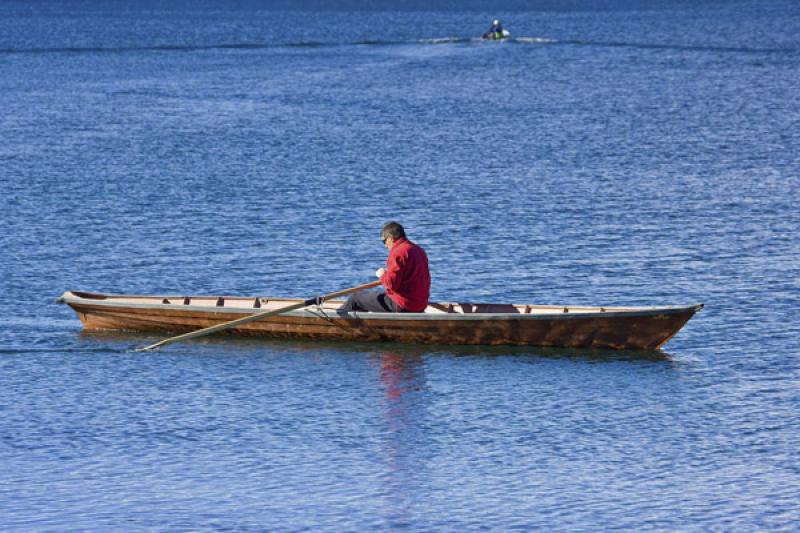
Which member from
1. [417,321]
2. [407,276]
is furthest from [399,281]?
[417,321]

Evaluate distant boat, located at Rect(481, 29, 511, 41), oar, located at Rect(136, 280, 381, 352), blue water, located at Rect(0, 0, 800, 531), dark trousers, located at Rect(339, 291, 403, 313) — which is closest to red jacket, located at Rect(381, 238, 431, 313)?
dark trousers, located at Rect(339, 291, 403, 313)

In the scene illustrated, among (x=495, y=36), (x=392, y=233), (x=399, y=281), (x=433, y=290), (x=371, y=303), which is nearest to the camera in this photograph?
(x=392, y=233)

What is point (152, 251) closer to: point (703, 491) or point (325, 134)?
point (703, 491)

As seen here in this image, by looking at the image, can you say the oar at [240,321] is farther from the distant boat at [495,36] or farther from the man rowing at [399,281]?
the distant boat at [495,36]

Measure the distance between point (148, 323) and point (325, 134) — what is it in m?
28.8

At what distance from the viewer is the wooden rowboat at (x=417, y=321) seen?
71.7ft

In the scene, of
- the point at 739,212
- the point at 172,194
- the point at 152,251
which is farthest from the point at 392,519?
the point at 172,194

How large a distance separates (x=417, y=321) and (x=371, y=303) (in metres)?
0.89

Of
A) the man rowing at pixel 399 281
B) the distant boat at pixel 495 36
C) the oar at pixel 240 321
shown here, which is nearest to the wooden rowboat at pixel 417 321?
the oar at pixel 240 321

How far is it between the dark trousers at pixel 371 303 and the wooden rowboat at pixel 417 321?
0.77ft

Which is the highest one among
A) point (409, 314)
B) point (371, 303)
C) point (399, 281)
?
point (399, 281)

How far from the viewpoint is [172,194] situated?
38.3 meters

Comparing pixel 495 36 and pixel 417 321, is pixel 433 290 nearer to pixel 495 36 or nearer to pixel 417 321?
pixel 417 321

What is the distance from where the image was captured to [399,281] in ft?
73.0
